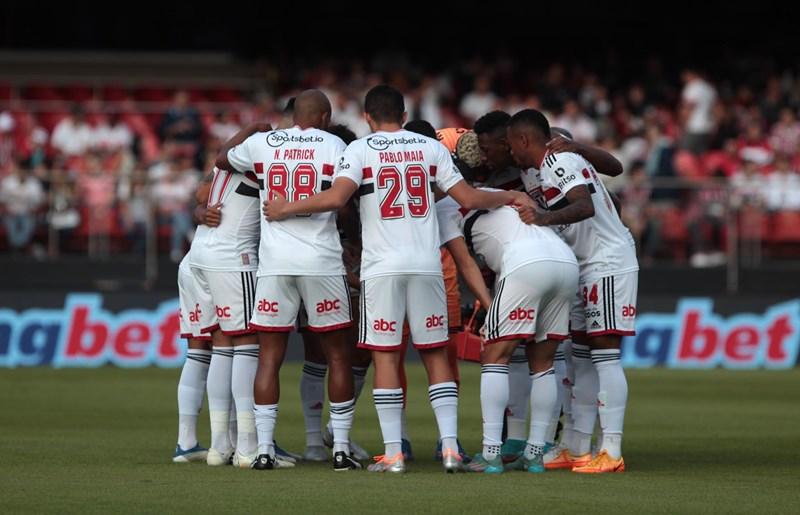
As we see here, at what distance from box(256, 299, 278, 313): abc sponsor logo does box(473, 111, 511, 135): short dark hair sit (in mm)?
1830

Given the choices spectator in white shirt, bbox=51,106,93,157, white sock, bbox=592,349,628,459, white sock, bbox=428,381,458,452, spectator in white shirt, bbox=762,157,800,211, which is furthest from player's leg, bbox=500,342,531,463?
spectator in white shirt, bbox=51,106,93,157

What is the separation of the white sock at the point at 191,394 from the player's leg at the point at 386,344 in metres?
1.46

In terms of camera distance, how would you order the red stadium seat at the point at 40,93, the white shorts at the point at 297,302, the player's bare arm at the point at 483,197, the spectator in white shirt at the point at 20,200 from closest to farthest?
the player's bare arm at the point at 483,197, the white shorts at the point at 297,302, the spectator in white shirt at the point at 20,200, the red stadium seat at the point at 40,93

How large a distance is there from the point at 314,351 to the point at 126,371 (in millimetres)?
Answer: 9319

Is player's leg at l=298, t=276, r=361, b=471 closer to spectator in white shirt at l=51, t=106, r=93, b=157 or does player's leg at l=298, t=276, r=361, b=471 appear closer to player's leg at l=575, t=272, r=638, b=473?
player's leg at l=575, t=272, r=638, b=473

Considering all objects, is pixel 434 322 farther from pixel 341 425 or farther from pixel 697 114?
pixel 697 114

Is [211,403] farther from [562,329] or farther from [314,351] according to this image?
[562,329]

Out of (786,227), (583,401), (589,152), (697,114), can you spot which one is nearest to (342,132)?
(589,152)

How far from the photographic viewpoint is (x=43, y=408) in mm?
14070

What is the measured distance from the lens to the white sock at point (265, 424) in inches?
372

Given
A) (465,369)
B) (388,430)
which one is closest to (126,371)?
(465,369)

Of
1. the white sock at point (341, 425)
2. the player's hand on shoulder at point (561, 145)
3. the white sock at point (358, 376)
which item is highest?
the player's hand on shoulder at point (561, 145)

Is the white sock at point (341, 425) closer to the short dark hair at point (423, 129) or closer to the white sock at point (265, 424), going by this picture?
the white sock at point (265, 424)

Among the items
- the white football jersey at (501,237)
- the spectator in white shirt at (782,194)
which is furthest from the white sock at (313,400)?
the spectator in white shirt at (782,194)
